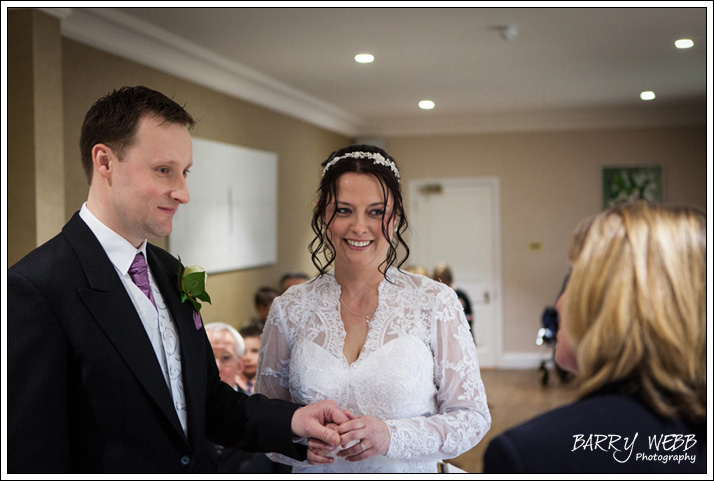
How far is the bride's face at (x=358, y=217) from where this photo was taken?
1765 mm

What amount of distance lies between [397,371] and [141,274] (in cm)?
65

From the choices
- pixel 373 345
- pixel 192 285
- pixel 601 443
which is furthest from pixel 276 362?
pixel 601 443

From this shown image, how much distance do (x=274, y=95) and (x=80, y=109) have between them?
2493mm

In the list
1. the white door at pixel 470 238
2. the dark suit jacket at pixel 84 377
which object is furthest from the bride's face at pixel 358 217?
the white door at pixel 470 238

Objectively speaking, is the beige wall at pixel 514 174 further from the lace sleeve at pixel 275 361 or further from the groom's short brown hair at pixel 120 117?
the groom's short brown hair at pixel 120 117

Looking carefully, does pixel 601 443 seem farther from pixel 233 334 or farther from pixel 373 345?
pixel 233 334

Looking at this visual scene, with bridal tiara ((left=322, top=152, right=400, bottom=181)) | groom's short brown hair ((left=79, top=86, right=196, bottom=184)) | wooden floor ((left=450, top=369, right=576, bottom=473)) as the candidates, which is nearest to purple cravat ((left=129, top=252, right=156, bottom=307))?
groom's short brown hair ((left=79, top=86, right=196, bottom=184))

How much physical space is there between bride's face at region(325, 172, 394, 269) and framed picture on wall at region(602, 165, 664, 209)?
676cm

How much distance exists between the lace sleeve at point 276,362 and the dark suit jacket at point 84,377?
368 millimetres

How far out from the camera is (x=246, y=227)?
18.9 feet

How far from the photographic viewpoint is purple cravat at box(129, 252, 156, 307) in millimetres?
1448

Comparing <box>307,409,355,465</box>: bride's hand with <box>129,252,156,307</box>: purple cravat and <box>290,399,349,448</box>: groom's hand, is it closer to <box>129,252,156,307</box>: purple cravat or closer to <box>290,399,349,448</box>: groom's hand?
<box>290,399,349,448</box>: groom's hand

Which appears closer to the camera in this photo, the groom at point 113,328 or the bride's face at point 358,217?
the groom at point 113,328

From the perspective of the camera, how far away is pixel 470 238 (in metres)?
8.59
